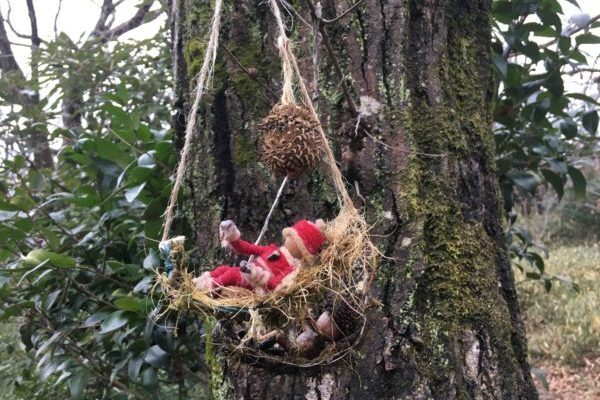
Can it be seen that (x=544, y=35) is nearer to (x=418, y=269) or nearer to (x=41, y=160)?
(x=418, y=269)

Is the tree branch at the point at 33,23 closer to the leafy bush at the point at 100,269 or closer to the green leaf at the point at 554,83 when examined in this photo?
the leafy bush at the point at 100,269

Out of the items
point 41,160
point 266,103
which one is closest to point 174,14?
point 266,103

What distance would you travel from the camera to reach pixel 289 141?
851 mm

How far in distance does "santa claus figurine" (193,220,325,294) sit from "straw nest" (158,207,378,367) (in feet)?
0.05

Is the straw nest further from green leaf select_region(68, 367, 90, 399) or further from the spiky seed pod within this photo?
green leaf select_region(68, 367, 90, 399)

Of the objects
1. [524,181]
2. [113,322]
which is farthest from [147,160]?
[524,181]

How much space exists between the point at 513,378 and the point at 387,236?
37 centimetres

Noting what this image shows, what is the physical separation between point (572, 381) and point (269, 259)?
10.3ft

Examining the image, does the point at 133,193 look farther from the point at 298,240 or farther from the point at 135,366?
the point at 298,240

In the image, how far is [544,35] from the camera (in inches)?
74.2

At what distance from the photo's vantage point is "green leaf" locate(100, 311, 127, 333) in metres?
1.34

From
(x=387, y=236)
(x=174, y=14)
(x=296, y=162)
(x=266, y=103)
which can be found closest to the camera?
(x=296, y=162)

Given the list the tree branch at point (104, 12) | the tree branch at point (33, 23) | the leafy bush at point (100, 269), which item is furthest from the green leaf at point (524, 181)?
the tree branch at point (33, 23)

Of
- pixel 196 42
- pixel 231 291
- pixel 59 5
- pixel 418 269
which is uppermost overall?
pixel 59 5
